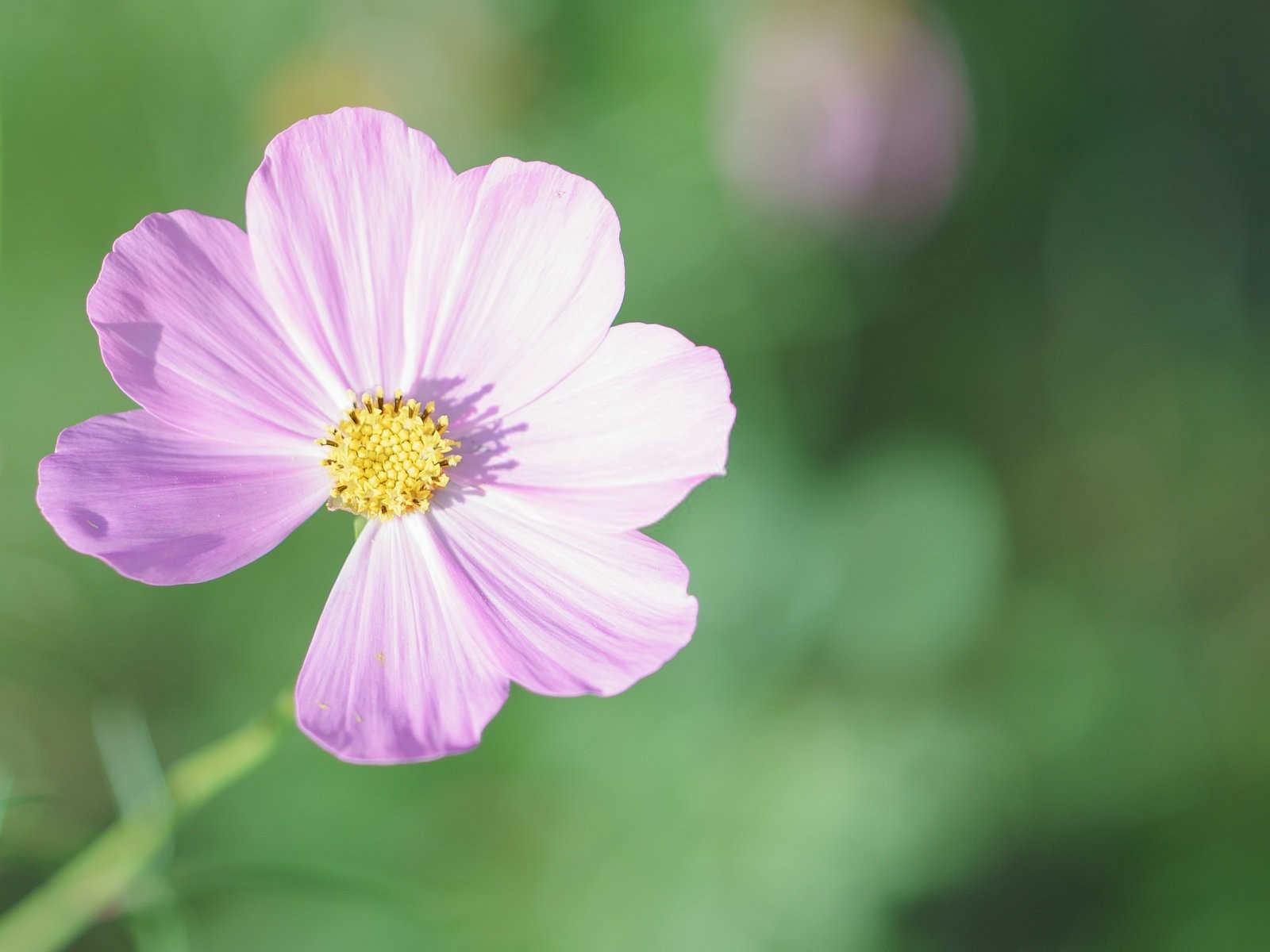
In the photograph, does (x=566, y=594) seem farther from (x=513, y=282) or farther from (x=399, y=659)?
(x=513, y=282)

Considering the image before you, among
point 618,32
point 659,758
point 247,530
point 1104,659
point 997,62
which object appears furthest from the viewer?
point 997,62

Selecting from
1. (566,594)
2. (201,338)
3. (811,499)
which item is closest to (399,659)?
(566,594)

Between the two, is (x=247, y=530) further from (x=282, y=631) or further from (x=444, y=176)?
(x=282, y=631)

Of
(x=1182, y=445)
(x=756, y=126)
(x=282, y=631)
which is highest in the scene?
(x=756, y=126)

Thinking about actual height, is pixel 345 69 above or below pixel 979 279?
above

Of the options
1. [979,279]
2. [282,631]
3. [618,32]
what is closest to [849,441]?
[979,279]

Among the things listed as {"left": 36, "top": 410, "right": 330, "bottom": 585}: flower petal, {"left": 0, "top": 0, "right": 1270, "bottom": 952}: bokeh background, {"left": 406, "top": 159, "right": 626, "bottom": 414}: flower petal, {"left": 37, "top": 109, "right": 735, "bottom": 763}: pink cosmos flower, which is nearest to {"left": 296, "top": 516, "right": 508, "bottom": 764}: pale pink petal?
{"left": 37, "top": 109, "right": 735, "bottom": 763}: pink cosmos flower
